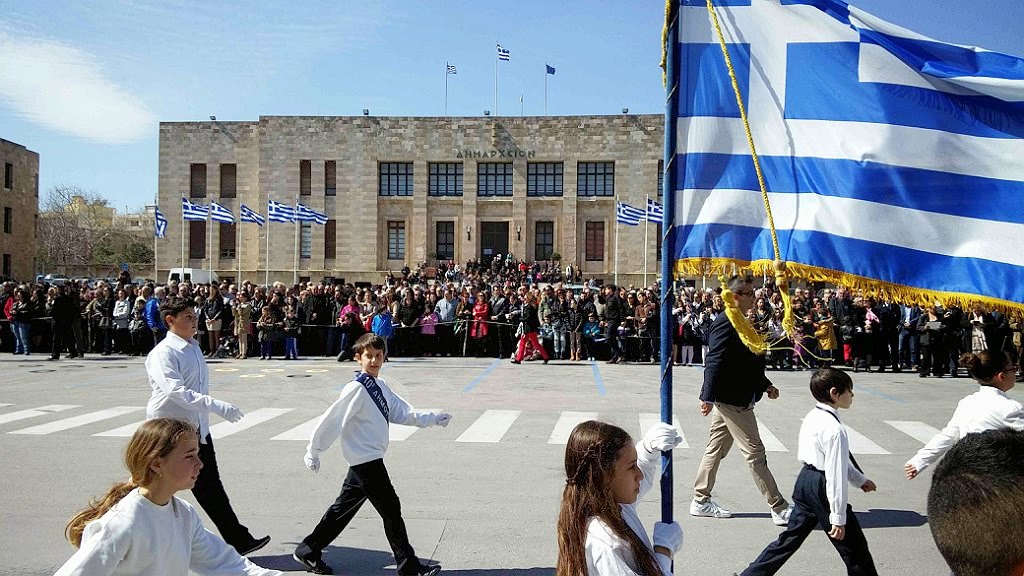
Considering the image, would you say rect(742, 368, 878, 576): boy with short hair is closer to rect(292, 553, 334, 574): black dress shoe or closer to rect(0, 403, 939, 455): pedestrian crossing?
rect(292, 553, 334, 574): black dress shoe

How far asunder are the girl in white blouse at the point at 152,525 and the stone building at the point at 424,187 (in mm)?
49248

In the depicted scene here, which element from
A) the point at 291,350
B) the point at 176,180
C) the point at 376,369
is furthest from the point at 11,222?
the point at 376,369

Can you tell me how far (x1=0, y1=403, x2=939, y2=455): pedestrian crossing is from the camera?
412 inches

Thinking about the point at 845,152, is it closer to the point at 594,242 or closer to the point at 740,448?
the point at 740,448

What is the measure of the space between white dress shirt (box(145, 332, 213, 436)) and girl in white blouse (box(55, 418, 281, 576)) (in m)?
2.01

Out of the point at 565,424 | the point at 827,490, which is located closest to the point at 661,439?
the point at 827,490

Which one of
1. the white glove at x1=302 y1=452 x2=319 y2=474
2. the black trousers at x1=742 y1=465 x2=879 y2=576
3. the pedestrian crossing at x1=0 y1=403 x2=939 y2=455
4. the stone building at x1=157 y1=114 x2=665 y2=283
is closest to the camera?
the black trousers at x1=742 y1=465 x2=879 y2=576

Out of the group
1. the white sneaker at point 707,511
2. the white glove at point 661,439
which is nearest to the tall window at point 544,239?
the white sneaker at point 707,511

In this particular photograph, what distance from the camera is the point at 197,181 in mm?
55438

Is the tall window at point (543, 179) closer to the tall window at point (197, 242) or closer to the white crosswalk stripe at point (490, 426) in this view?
the tall window at point (197, 242)

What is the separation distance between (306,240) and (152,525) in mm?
52393

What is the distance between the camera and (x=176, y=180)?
5481 cm

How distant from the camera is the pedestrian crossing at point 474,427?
34.3 ft

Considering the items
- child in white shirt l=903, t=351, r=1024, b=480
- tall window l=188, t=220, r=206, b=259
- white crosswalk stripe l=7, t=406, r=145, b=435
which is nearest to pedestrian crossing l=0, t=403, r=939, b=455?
white crosswalk stripe l=7, t=406, r=145, b=435
